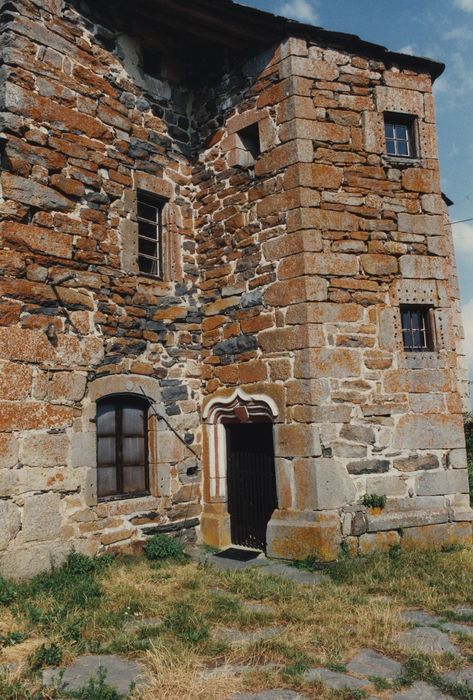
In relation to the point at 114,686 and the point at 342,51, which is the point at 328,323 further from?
the point at 114,686

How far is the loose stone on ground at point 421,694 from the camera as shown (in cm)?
343

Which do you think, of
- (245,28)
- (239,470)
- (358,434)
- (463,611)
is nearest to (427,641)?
(463,611)

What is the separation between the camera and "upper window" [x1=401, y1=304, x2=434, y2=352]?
7359 millimetres

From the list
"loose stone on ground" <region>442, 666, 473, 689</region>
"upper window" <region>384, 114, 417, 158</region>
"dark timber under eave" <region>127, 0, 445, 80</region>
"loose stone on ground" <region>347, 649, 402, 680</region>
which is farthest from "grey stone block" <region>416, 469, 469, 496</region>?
"dark timber under eave" <region>127, 0, 445, 80</region>

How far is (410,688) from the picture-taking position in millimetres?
3547

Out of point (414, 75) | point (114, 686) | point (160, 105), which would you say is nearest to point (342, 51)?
point (414, 75)

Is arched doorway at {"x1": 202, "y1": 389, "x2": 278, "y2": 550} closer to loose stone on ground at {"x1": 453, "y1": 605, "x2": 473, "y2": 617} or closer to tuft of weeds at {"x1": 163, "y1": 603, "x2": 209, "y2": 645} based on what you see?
tuft of weeds at {"x1": 163, "y1": 603, "x2": 209, "y2": 645}

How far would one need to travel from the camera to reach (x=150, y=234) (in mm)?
8070

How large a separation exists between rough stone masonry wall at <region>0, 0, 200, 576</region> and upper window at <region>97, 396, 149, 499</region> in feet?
0.57

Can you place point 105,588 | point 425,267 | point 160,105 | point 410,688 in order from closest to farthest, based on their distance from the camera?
point 410,688
point 105,588
point 425,267
point 160,105

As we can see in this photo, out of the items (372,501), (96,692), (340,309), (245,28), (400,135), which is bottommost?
(96,692)

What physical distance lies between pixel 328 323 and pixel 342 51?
3.60 metres

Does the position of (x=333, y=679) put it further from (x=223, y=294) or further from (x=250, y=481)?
(x=223, y=294)

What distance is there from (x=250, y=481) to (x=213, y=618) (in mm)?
2840
